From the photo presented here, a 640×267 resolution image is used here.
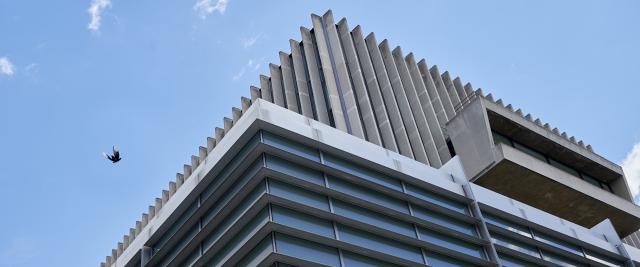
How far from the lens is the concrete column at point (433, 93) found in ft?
141

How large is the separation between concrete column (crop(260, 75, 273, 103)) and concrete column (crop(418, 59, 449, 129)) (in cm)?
885

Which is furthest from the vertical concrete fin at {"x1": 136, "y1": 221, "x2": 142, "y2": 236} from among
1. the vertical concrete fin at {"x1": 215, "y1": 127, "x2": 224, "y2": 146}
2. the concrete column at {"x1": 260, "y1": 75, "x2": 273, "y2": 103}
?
the concrete column at {"x1": 260, "y1": 75, "x2": 273, "y2": 103}

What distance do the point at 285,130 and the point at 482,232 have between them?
7.46 m

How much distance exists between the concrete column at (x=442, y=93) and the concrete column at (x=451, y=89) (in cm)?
51

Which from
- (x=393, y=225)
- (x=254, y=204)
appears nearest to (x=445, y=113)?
(x=393, y=225)

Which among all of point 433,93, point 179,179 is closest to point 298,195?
point 433,93

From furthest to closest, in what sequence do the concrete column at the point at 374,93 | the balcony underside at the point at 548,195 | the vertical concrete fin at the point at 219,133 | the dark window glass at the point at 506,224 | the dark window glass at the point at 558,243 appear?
the vertical concrete fin at the point at 219,133 < the concrete column at the point at 374,93 < the balcony underside at the point at 548,195 < the dark window glass at the point at 558,243 < the dark window glass at the point at 506,224

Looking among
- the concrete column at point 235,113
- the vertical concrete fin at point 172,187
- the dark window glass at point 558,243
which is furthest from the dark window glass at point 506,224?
the vertical concrete fin at point 172,187

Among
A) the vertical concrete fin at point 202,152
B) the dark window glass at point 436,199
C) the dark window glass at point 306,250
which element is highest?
the vertical concrete fin at point 202,152

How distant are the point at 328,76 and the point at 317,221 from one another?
19.4 meters

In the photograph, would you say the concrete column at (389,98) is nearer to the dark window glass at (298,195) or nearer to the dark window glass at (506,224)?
the dark window glass at (506,224)

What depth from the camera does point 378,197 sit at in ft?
78.4

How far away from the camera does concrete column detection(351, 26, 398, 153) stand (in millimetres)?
37656

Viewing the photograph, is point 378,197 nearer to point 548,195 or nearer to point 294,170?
point 294,170
